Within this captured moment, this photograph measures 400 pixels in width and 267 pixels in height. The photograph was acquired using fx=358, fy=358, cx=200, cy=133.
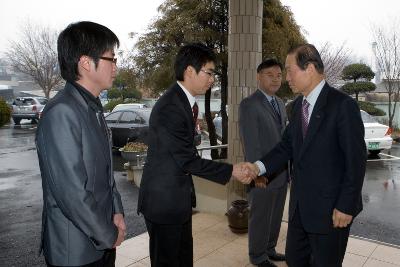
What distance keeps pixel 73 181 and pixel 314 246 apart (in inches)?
68.5

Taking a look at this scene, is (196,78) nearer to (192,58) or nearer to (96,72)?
(192,58)

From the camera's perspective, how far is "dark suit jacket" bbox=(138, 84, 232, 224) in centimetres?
239

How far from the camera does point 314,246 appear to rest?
2.52 meters

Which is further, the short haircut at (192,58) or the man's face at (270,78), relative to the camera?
the man's face at (270,78)

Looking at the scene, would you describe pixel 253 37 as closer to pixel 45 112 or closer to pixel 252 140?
pixel 252 140

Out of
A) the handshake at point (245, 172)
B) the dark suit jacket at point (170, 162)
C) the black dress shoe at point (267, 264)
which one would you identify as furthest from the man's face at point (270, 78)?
the black dress shoe at point (267, 264)

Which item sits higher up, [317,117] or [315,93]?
[315,93]

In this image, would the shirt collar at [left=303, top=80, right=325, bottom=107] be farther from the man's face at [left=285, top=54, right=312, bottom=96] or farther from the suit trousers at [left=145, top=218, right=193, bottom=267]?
the suit trousers at [left=145, top=218, right=193, bottom=267]

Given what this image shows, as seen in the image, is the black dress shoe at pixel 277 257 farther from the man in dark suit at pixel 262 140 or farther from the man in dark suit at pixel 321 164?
the man in dark suit at pixel 321 164

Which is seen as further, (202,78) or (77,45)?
(202,78)

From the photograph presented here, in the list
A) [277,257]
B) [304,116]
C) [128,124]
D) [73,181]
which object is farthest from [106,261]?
[128,124]

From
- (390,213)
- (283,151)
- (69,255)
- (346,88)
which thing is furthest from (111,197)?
(346,88)

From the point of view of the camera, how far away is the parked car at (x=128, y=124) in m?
11.7

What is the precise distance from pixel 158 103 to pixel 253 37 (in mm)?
2824
